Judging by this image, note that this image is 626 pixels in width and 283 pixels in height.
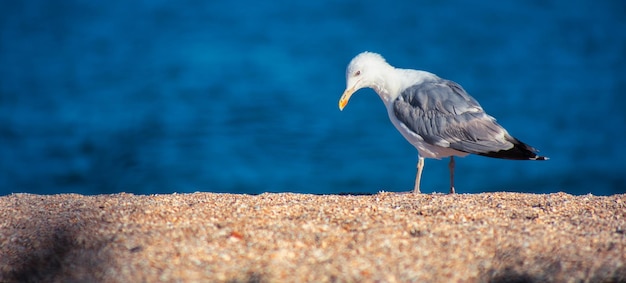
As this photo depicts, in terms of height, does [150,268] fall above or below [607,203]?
below

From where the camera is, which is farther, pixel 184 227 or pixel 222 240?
pixel 184 227

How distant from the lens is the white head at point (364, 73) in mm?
4781

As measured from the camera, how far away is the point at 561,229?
3.04 meters

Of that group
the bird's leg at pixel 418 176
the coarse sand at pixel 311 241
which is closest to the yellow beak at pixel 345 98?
the bird's leg at pixel 418 176

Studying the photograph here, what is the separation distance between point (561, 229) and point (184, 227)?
1.55 meters

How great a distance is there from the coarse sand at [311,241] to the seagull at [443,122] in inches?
30.0

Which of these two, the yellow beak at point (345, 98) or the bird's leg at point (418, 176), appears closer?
the bird's leg at point (418, 176)

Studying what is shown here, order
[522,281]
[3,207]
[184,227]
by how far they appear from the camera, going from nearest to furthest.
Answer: [522,281], [184,227], [3,207]

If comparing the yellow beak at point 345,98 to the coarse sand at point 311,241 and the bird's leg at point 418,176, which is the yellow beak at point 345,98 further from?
the coarse sand at point 311,241

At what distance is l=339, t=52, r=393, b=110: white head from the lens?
15.7 feet

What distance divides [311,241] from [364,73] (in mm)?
2215

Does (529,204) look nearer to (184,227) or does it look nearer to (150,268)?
(184,227)

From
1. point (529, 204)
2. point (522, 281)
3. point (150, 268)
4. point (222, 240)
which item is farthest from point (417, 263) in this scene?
point (529, 204)

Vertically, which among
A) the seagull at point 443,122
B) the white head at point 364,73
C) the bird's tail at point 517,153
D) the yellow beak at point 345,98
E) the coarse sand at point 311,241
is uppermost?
the white head at point 364,73
